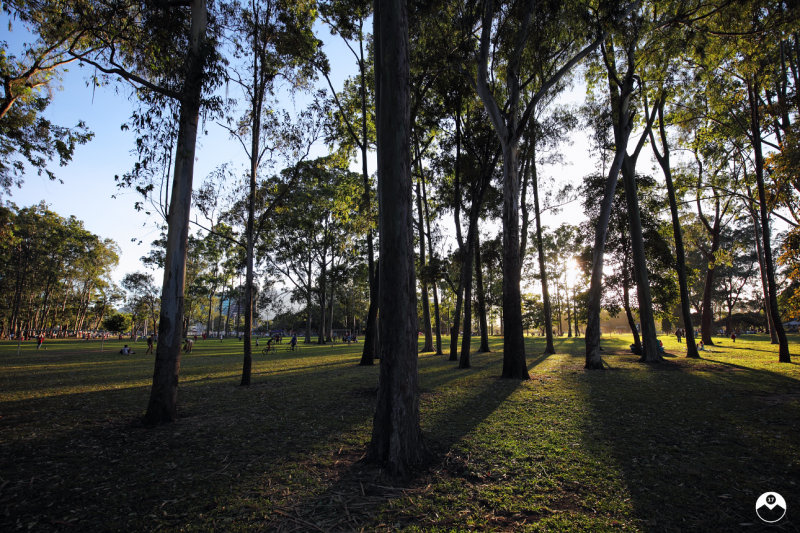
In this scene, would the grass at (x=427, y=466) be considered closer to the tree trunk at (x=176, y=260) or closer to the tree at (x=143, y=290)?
the tree trunk at (x=176, y=260)

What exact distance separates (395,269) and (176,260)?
493 cm

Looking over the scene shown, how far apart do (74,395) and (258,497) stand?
9559mm

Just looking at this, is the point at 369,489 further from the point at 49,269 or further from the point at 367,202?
the point at 49,269

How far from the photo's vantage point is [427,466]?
4.30m

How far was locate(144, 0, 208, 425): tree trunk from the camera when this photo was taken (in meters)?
6.48

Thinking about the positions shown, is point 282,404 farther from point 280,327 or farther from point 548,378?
point 280,327

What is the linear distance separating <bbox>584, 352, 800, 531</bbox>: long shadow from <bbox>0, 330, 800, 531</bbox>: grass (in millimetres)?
25

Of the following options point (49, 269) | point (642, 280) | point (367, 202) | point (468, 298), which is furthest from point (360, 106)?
point (49, 269)

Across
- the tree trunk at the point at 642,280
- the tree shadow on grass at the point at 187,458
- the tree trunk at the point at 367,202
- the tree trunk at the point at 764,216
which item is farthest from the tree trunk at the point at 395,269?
the tree trunk at the point at 764,216

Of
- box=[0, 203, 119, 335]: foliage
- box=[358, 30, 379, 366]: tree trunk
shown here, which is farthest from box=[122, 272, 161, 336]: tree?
box=[358, 30, 379, 366]: tree trunk

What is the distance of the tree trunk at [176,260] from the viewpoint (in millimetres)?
6484

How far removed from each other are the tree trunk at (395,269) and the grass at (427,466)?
434mm

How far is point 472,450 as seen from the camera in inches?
191

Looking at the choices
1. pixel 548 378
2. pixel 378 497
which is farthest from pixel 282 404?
pixel 548 378
